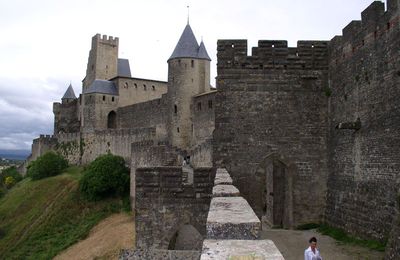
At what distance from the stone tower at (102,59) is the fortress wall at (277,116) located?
4475 centimetres

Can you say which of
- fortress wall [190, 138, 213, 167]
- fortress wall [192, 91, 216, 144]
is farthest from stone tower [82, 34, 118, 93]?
fortress wall [190, 138, 213, 167]

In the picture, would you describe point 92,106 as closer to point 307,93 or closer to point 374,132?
point 307,93

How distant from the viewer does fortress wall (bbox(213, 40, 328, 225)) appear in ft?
41.4

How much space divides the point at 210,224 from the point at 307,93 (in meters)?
8.96

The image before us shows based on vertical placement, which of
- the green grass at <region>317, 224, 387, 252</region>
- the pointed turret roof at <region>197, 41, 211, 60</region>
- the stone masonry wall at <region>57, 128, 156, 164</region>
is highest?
the pointed turret roof at <region>197, 41, 211, 60</region>

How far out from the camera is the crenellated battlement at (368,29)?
945 cm

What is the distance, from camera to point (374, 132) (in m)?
9.96

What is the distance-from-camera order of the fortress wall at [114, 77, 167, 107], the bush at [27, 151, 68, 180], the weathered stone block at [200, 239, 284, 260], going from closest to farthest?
the weathered stone block at [200, 239, 284, 260] → the bush at [27, 151, 68, 180] → the fortress wall at [114, 77, 167, 107]

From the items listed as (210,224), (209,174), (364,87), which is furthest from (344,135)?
(210,224)

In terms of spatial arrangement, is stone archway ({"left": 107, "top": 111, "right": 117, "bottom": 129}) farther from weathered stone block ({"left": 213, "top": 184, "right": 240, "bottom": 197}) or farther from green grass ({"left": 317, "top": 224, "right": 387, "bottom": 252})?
weathered stone block ({"left": 213, "top": 184, "right": 240, "bottom": 197})

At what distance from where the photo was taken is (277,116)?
1278cm

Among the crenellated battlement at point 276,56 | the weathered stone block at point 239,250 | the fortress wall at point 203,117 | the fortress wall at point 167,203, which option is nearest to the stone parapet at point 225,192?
the fortress wall at point 167,203

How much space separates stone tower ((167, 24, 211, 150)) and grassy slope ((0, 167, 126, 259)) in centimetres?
841

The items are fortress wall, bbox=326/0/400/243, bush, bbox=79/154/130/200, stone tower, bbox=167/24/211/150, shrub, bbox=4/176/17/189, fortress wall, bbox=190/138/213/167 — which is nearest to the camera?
fortress wall, bbox=326/0/400/243
